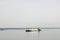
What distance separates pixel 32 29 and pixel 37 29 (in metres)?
3.12

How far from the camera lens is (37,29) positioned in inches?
2282

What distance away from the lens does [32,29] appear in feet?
198

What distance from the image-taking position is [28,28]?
58.1 m

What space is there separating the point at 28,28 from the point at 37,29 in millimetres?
3993

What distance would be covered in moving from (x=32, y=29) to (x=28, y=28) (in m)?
2.85
